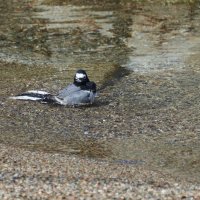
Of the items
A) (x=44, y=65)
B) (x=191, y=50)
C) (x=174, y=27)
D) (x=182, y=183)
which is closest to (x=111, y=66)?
(x=44, y=65)

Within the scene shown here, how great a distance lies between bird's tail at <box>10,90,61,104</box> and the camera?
1060 centimetres

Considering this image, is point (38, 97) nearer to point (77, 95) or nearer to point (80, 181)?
point (77, 95)

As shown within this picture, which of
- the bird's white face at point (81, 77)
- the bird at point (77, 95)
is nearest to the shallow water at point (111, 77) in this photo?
the bird at point (77, 95)

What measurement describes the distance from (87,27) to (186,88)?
780 cm

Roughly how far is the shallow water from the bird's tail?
0.11m

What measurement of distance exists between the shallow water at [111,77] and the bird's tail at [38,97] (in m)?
0.11

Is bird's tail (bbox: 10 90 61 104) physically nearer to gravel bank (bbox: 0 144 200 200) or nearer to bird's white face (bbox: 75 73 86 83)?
bird's white face (bbox: 75 73 86 83)

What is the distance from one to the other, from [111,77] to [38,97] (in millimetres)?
2691

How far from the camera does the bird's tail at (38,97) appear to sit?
10.6 metres

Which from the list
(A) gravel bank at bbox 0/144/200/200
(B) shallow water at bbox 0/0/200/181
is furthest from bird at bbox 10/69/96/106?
(A) gravel bank at bbox 0/144/200/200

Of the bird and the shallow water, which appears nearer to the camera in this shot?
the shallow water

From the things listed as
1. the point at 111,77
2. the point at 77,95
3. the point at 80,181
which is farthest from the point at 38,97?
the point at 80,181

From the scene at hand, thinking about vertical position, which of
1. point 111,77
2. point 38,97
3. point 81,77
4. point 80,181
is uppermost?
point 80,181

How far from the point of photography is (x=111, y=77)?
13164 mm
